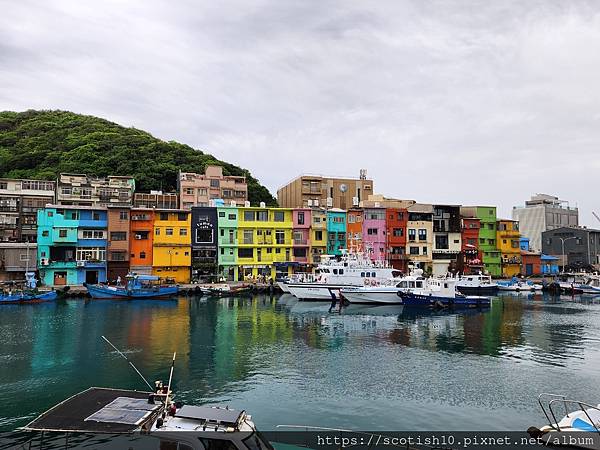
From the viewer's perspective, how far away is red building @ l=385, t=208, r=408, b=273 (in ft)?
239

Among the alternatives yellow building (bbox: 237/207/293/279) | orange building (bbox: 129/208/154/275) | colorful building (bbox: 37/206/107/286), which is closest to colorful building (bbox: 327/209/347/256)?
yellow building (bbox: 237/207/293/279)

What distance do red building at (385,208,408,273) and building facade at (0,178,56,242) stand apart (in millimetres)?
49579

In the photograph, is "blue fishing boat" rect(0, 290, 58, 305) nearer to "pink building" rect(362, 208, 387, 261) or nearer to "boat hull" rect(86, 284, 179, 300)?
"boat hull" rect(86, 284, 179, 300)

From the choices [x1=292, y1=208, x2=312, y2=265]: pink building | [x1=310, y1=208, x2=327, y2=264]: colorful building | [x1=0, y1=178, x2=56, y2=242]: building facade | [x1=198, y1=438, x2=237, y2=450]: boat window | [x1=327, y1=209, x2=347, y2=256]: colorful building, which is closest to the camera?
[x1=198, y1=438, x2=237, y2=450]: boat window

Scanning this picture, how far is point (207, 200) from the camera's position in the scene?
72.1 metres

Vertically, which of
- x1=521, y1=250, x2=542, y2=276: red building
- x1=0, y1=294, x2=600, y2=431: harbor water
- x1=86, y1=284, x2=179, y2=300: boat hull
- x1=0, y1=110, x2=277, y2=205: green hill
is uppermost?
x1=0, y1=110, x2=277, y2=205: green hill

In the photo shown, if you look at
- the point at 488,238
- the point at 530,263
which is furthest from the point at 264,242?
the point at 530,263

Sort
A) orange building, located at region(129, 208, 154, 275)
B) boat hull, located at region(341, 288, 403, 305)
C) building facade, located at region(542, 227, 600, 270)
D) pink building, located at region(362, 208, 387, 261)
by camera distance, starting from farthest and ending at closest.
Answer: building facade, located at region(542, 227, 600, 270) < pink building, located at region(362, 208, 387, 261) < orange building, located at region(129, 208, 154, 275) < boat hull, located at region(341, 288, 403, 305)

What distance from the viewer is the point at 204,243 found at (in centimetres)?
6494

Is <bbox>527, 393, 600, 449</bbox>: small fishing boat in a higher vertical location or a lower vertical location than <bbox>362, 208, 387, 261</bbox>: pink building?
lower

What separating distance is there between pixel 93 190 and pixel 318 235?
34.5m

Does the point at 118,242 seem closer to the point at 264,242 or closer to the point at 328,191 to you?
the point at 264,242

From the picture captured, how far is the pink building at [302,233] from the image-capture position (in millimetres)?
69375

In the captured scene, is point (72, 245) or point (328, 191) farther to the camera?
point (328, 191)
